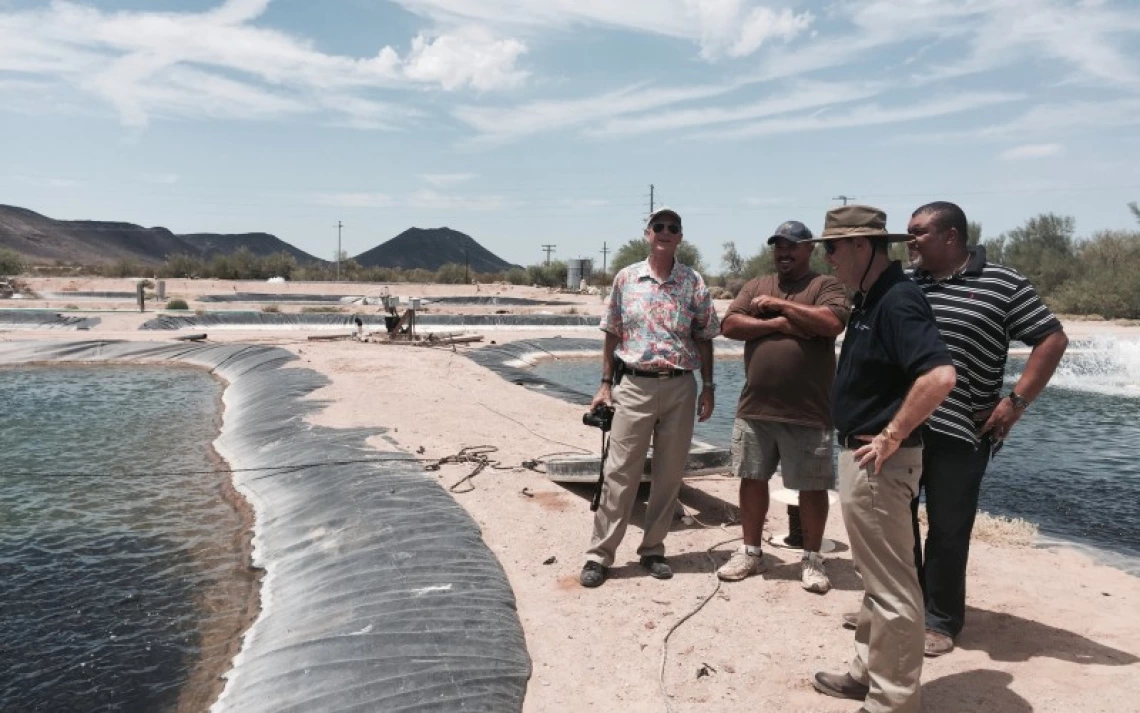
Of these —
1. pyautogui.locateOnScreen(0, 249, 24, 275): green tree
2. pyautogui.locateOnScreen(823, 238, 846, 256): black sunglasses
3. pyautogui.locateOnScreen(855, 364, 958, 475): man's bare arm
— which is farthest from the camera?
pyautogui.locateOnScreen(0, 249, 24, 275): green tree

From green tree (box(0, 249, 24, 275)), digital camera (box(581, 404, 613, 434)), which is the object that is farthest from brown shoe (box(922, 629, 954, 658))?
green tree (box(0, 249, 24, 275))

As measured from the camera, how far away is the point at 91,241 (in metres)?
119

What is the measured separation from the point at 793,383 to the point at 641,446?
898 millimetres

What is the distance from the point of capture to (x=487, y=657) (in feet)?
12.1

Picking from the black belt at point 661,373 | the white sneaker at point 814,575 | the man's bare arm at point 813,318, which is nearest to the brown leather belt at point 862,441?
the man's bare arm at point 813,318

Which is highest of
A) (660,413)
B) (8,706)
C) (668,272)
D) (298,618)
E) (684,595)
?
(668,272)

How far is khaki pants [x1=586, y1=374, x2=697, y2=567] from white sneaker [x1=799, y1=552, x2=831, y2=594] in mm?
801

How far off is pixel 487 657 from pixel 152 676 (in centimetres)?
228

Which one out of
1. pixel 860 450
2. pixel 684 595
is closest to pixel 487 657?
pixel 684 595

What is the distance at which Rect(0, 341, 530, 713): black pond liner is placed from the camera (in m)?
3.54

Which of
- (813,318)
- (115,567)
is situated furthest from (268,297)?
(813,318)

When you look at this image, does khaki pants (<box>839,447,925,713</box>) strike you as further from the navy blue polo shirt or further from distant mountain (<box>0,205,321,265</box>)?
distant mountain (<box>0,205,321,265</box>)

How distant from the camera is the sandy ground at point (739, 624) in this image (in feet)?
11.0

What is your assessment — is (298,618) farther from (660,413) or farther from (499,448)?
(499,448)
